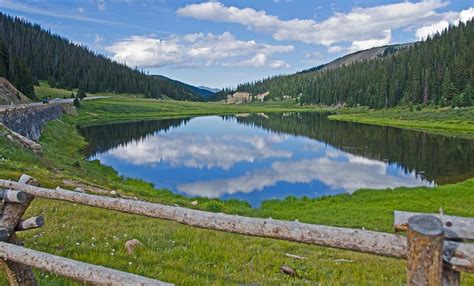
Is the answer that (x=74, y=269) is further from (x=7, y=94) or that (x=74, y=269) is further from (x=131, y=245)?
(x=7, y=94)

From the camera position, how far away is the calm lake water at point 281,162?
111 feet

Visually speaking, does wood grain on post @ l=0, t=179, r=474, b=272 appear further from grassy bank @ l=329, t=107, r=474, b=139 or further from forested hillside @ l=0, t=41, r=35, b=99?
forested hillside @ l=0, t=41, r=35, b=99

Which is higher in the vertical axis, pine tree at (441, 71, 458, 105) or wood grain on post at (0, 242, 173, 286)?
pine tree at (441, 71, 458, 105)

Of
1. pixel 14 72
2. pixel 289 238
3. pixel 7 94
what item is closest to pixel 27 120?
pixel 7 94

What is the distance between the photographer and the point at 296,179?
36.8m

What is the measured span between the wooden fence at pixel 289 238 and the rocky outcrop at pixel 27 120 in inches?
1344

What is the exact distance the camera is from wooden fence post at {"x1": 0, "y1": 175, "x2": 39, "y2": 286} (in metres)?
5.84

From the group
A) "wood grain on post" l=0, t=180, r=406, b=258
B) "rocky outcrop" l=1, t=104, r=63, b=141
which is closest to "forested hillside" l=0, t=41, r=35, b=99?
"rocky outcrop" l=1, t=104, r=63, b=141

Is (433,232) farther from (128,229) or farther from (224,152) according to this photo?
(224,152)

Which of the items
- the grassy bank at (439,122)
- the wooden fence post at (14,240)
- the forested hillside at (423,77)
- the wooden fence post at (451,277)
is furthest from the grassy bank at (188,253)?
the forested hillside at (423,77)

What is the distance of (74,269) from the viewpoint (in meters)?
5.00

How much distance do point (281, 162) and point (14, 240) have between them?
40489 millimetres

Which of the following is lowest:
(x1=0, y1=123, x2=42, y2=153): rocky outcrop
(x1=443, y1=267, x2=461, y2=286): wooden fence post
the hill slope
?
(x1=0, y1=123, x2=42, y2=153): rocky outcrop

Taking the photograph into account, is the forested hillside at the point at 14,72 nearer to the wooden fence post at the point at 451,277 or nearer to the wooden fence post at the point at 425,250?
the wooden fence post at the point at 425,250
